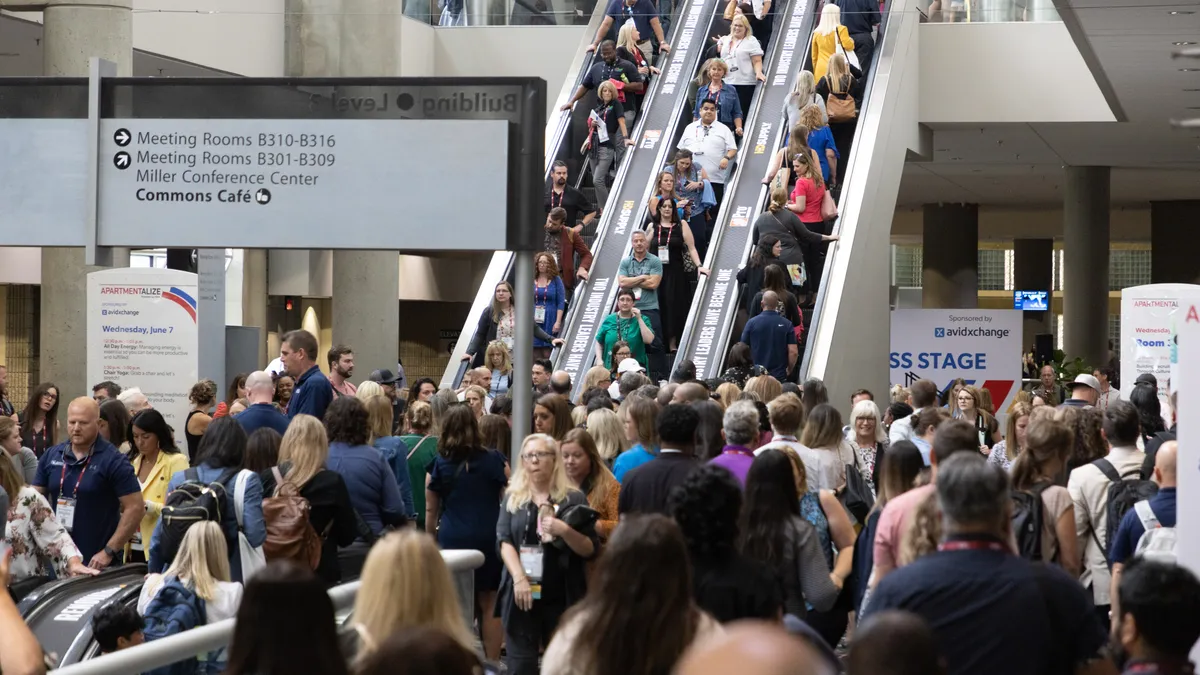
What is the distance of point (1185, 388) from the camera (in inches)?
203

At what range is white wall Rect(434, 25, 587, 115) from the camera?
24.2 metres

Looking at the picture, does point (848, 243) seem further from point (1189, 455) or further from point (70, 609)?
point (1189, 455)

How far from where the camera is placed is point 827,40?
19.2 m

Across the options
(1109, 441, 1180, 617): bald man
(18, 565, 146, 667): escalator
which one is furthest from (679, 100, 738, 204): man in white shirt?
(1109, 441, 1180, 617): bald man

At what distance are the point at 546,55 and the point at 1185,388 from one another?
780 inches

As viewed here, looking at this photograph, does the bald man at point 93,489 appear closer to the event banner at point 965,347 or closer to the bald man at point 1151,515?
the bald man at point 1151,515

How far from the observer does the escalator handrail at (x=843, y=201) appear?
15.9 metres

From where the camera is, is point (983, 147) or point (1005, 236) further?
point (1005, 236)

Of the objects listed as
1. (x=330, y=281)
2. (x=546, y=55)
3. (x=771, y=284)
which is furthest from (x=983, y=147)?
(x=771, y=284)

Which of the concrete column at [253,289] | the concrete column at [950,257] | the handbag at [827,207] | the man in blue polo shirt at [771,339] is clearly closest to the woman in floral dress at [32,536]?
the man in blue polo shirt at [771,339]

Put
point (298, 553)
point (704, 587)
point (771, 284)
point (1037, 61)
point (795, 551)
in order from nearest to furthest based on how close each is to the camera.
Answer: point (704, 587) → point (795, 551) → point (298, 553) → point (771, 284) → point (1037, 61)

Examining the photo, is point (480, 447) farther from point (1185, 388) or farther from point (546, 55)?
point (546, 55)

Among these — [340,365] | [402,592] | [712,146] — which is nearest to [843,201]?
[712,146]

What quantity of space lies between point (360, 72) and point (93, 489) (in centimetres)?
1480
